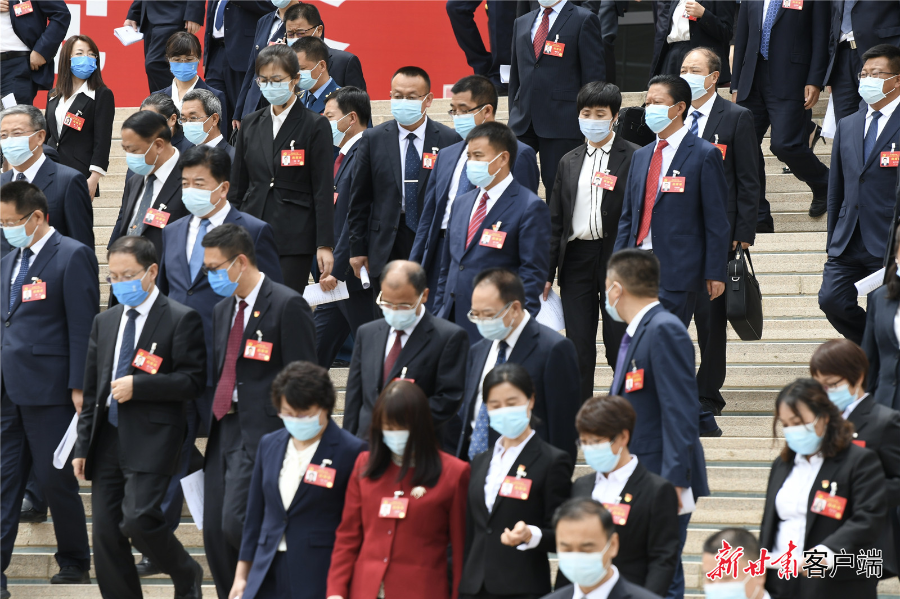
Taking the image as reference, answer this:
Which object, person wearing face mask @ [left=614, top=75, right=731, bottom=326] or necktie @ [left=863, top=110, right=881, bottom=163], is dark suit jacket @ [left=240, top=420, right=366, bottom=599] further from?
necktie @ [left=863, top=110, right=881, bottom=163]

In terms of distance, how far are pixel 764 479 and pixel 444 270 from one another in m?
2.03

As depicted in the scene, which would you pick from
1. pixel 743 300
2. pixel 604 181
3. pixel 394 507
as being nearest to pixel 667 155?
pixel 604 181

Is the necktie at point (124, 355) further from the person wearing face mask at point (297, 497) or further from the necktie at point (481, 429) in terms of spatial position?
the necktie at point (481, 429)

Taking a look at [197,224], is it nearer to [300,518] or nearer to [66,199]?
[66,199]

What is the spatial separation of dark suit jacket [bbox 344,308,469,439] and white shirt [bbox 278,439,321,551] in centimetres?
35

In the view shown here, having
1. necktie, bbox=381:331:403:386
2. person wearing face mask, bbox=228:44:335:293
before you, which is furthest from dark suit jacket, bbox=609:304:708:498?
person wearing face mask, bbox=228:44:335:293

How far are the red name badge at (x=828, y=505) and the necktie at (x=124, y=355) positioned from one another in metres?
3.20

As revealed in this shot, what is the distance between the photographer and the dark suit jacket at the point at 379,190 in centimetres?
751

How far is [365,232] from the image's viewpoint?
759cm

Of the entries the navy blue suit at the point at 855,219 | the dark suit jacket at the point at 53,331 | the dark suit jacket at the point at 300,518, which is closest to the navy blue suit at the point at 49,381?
the dark suit jacket at the point at 53,331

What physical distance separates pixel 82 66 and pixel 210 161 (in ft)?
10.5

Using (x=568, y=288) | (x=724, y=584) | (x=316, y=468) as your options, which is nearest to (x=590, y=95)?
(x=568, y=288)

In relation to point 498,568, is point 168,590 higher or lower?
lower

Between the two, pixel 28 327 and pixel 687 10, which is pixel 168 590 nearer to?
pixel 28 327
